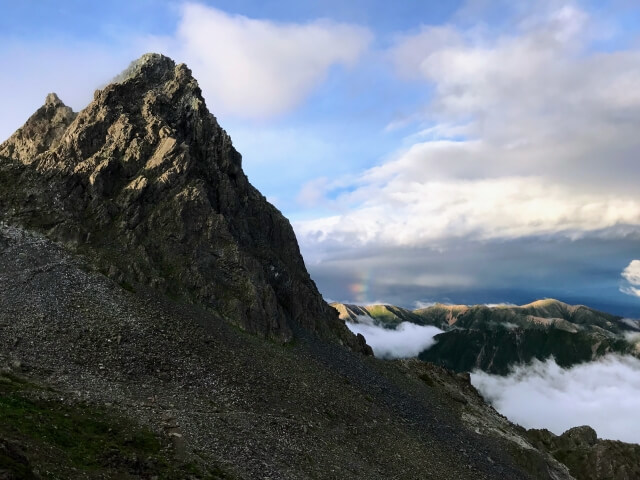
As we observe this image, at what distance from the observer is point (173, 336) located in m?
61.3

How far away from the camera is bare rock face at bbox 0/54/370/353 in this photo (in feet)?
269

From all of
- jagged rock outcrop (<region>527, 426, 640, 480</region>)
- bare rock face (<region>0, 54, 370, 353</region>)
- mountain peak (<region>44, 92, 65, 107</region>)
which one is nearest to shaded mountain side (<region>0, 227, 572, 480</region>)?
bare rock face (<region>0, 54, 370, 353</region>)

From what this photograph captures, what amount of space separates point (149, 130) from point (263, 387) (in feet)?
228

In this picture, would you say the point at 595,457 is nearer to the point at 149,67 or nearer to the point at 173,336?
the point at 173,336

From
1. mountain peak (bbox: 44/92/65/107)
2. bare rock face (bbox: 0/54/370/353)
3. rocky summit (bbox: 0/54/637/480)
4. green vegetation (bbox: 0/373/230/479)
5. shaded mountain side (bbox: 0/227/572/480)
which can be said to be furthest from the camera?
mountain peak (bbox: 44/92/65/107)

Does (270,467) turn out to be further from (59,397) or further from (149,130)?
(149,130)

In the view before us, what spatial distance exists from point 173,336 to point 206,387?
11.8 meters

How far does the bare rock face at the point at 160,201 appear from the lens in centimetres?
8206

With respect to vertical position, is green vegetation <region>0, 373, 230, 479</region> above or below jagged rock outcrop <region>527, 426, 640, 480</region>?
above

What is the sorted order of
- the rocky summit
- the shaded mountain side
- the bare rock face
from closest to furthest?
the rocky summit < the shaded mountain side < the bare rock face

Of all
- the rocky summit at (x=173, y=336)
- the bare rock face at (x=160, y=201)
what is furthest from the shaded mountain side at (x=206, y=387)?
the bare rock face at (x=160, y=201)

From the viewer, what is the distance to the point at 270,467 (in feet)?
129

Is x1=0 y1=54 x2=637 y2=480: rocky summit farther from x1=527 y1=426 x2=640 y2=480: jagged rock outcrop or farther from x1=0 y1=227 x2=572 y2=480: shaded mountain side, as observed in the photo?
x1=527 y1=426 x2=640 y2=480: jagged rock outcrop

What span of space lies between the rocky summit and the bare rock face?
0.38 metres
